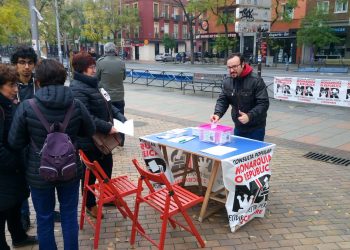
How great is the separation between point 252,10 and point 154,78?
353 inches

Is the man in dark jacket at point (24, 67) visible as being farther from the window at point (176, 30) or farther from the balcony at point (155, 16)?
the window at point (176, 30)

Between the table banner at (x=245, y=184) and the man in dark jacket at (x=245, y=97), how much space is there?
54 cm

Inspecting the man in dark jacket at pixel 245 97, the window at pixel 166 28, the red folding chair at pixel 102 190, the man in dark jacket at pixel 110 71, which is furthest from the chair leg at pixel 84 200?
the window at pixel 166 28

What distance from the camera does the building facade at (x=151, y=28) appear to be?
5762cm

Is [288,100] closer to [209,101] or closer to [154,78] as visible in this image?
[209,101]

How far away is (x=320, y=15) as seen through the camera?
32094 millimetres

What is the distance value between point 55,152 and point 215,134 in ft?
6.51

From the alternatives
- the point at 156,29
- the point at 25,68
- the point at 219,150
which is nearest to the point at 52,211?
the point at 25,68

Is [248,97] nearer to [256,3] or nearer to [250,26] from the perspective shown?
[250,26]

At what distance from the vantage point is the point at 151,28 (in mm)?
58312

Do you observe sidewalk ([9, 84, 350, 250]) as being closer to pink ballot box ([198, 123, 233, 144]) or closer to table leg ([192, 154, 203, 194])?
table leg ([192, 154, 203, 194])

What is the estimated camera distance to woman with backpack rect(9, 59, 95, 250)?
8.66 ft

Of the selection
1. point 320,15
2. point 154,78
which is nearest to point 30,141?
point 154,78

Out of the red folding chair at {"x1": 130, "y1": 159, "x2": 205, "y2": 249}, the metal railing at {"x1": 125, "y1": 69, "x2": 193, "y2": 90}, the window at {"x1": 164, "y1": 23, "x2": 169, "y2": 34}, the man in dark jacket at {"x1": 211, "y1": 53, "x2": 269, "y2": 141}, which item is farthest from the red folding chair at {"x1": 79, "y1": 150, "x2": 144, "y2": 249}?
the window at {"x1": 164, "y1": 23, "x2": 169, "y2": 34}
